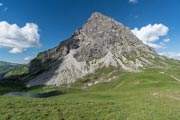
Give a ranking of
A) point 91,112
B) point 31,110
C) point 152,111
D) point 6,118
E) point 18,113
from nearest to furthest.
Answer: point 6,118
point 18,113
point 31,110
point 91,112
point 152,111

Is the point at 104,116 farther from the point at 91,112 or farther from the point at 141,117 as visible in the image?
the point at 141,117

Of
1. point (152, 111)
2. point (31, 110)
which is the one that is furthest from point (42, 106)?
point (152, 111)

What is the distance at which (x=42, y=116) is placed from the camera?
24.1 meters

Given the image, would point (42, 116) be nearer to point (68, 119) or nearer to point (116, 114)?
point (68, 119)

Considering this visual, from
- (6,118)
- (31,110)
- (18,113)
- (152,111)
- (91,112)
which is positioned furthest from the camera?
(152,111)

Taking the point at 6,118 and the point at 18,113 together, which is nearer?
the point at 6,118

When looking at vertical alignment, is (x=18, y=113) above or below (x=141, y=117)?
above

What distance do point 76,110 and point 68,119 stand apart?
359 centimetres

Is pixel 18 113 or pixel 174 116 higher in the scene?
pixel 18 113

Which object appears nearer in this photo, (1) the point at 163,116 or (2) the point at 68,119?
(2) the point at 68,119

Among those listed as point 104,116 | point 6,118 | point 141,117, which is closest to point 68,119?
point 104,116

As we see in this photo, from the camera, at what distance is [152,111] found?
29.9 metres

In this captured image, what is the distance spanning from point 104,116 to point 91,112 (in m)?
1.97

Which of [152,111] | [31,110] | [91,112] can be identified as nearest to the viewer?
[31,110]
